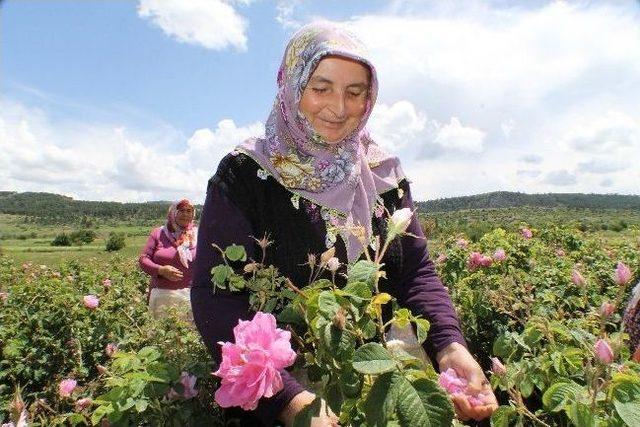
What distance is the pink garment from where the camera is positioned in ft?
17.7

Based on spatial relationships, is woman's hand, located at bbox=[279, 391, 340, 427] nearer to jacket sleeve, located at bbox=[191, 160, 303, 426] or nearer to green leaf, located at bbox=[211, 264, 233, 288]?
jacket sleeve, located at bbox=[191, 160, 303, 426]

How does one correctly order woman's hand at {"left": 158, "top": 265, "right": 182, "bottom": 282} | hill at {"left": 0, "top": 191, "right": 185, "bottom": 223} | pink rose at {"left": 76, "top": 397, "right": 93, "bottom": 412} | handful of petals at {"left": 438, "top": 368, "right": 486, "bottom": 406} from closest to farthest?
handful of petals at {"left": 438, "top": 368, "right": 486, "bottom": 406}
pink rose at {"left": 76, "top": 397, "right": 93, "bottom": 412}
woman's hand at {"left": 158, "top": 265, "right": 182, "bottom": 282}
hill at {"left": 0, "top": 191, "right": 185, "bottom": 223}

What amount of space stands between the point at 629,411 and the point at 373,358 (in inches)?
17.4

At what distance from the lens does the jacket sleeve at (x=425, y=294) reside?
4.81ft

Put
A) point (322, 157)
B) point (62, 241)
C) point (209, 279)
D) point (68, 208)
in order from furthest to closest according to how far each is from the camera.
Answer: point (68, 208)
point (62, 241)
point (322, 157)
point (209, 279)

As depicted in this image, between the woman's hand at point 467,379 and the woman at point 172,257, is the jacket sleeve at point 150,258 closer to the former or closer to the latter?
the woman at point 172,257

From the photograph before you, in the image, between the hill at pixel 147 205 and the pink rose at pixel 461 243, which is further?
the hill at pixel 147 205

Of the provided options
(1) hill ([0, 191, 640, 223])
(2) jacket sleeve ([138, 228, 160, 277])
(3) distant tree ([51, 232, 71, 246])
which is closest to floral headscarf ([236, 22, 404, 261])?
(2) jacket sleeve ([138, 228, 160, 277])

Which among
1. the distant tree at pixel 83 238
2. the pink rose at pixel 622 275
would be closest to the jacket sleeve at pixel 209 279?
the pink rose at pixel 622 275

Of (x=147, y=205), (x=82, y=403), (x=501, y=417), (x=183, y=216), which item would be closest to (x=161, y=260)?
(x=183, y=216)

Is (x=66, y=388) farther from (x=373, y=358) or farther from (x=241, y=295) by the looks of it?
(x=373, y=358)

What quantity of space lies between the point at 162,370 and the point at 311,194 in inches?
26.8

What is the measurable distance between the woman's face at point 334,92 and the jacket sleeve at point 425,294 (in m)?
0.36

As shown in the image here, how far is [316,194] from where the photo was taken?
1.61 m
